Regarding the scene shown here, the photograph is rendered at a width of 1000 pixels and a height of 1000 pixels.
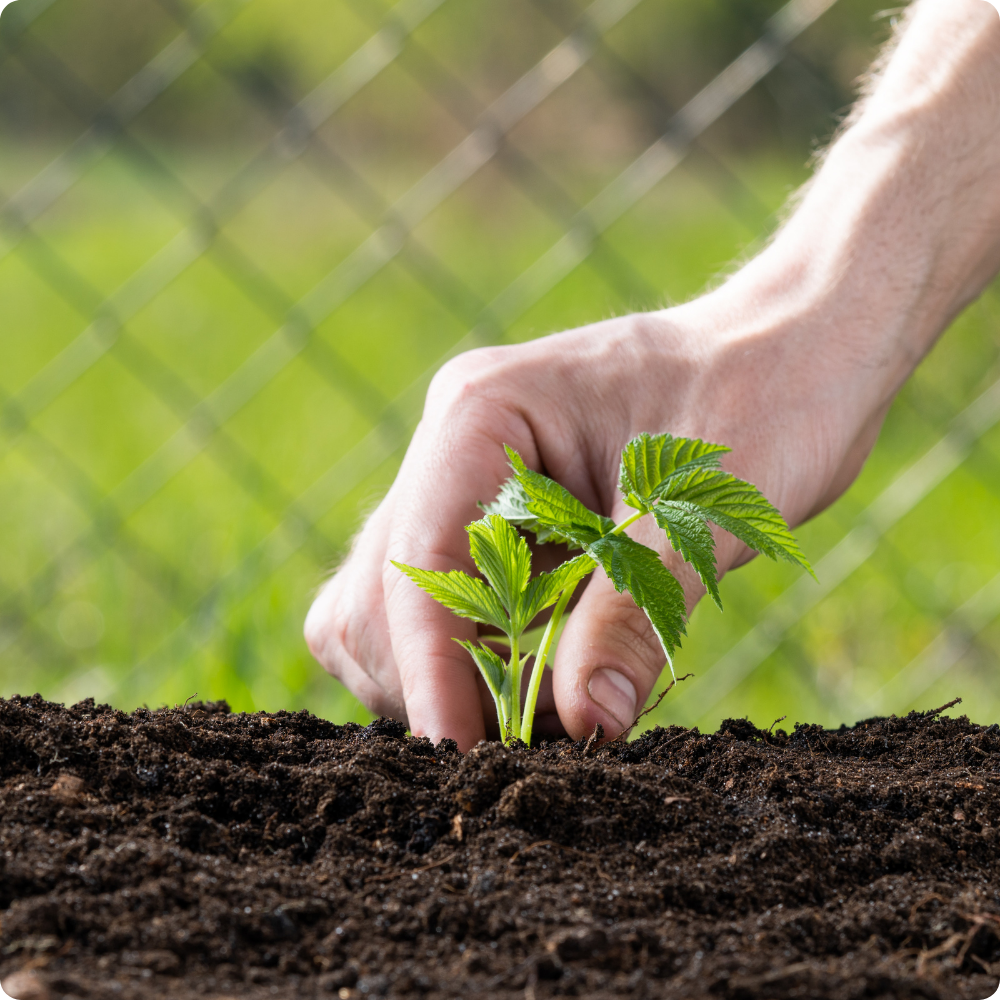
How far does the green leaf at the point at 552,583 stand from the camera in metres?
1.05

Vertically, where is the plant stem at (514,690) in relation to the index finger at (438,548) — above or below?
below

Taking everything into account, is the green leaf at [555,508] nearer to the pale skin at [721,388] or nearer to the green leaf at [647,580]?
the green leaf at [647,580]

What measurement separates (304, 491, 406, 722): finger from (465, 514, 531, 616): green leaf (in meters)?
0.53

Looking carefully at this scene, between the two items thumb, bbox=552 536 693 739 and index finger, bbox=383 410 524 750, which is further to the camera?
index finger, bbox=383 410 524 750

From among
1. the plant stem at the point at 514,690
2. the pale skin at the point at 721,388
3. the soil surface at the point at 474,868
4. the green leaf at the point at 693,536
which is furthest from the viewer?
the pale skin at the point at 721,388

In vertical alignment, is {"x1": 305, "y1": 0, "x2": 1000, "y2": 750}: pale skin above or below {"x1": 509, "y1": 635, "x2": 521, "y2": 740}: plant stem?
above

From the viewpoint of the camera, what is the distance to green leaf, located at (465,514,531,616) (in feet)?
3.45

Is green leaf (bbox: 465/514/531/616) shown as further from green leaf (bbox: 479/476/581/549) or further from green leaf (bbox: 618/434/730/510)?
green leaf (bbox: 618/434/730/510)

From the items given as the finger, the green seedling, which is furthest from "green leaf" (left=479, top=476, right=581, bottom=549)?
the finger

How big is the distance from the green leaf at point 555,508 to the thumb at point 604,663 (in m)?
0.19

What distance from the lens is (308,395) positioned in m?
4.92

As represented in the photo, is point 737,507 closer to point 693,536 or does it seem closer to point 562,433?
point 693,536

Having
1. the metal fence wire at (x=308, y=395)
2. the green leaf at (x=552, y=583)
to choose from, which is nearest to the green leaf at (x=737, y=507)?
the green leaf at (x=552, y=583)

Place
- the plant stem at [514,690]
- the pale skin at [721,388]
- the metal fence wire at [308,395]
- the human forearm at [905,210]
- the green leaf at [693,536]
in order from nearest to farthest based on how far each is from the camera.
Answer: the green leaf at [693,536] < the plant stem at [514,690] < the pale skin at [721,388] < the human forearm at [905,210] < the metal fence wire at [308,395]
